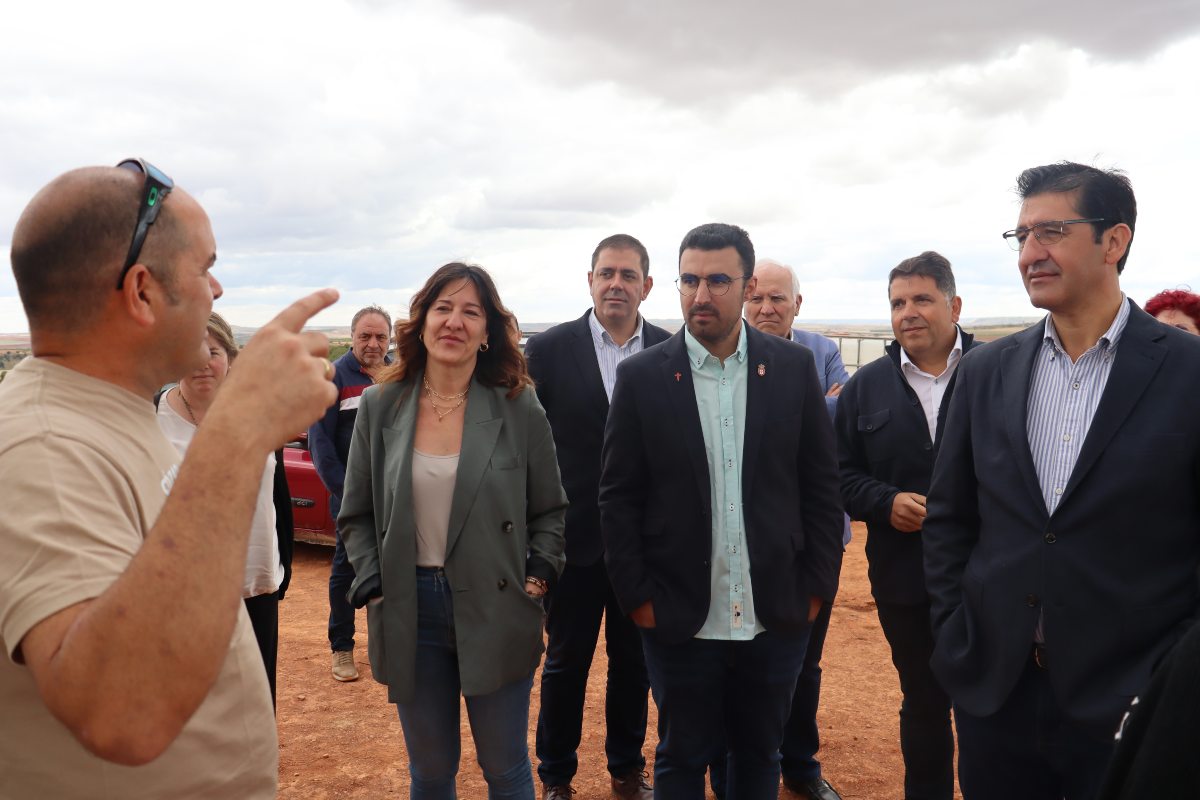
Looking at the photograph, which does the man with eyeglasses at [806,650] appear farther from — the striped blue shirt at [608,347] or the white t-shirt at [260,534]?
the white t-shirt at [260,534]

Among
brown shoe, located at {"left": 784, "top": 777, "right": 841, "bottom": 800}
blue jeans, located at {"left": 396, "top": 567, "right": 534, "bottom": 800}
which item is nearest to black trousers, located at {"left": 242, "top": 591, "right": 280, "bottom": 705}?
blue jeans, located at {"left": 396, "top": 567, "right": 534, "bottom": 800}

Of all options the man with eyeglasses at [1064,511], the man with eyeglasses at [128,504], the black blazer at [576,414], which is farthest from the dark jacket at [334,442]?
the man with eyeglasses at [128,504]

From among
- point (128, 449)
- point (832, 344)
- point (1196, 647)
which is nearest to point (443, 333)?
point (128, 449)

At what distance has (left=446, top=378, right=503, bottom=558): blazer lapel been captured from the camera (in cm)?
309

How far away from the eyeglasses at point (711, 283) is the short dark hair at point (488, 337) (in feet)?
2.51

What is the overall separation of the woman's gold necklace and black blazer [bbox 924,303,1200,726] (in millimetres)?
2006

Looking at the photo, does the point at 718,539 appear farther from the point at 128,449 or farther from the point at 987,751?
the point at 128,449

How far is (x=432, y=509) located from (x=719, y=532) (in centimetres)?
115

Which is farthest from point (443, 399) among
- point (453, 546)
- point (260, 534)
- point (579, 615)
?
point (579, 615)

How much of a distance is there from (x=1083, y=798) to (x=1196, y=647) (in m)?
1.81

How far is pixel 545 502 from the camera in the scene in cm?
339

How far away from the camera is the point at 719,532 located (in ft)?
10.8

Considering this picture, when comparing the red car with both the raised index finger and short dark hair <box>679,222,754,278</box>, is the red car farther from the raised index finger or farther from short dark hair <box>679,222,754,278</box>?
the raised index finger

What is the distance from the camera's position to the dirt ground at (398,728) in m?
4.36
